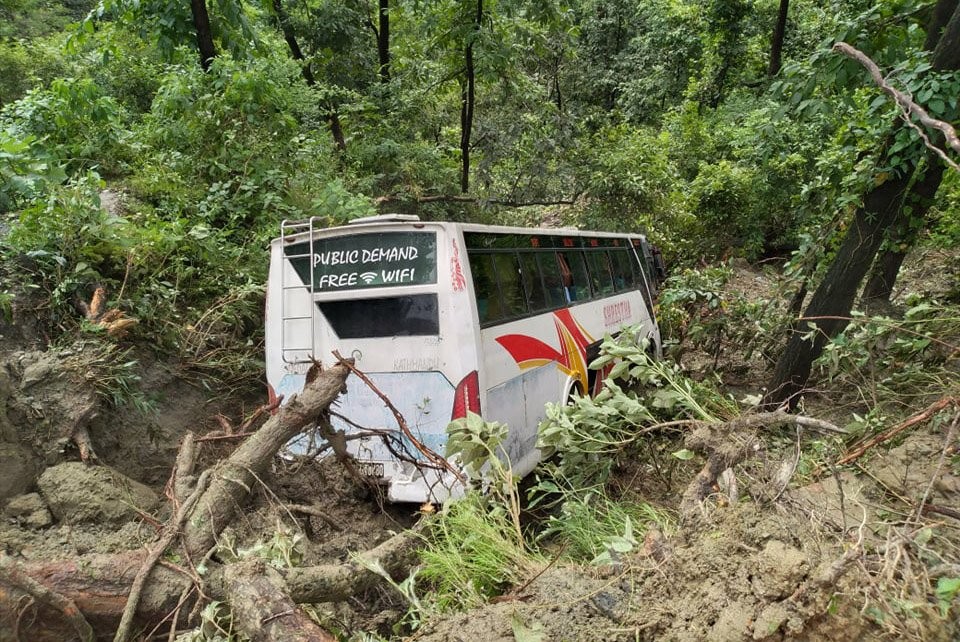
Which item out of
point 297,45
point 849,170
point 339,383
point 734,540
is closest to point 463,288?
point 339,383

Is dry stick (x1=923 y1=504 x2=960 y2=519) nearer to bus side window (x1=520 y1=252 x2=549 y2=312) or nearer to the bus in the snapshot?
the bus

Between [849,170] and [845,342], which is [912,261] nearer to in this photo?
[849,170]

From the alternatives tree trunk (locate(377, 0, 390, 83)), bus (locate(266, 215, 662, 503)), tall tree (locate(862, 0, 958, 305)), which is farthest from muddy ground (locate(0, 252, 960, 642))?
tree trunk (locate(377, 0, 390, 83))

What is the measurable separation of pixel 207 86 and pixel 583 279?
19.0 ft

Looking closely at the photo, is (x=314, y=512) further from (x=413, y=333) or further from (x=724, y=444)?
(x=724, y=444)

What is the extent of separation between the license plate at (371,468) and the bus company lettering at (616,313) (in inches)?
145

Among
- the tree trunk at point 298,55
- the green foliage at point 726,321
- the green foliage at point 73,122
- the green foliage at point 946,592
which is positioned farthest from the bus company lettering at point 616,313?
the green foliage at point 73,122

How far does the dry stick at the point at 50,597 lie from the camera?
2.38 meters

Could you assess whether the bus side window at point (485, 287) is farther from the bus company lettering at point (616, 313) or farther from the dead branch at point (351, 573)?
the bus company lettering at point (616, 313)

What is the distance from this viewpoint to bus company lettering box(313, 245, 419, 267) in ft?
14.6

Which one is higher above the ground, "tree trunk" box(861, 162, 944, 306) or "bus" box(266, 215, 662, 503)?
"tree trunk" box(861, 162, 944, 306)

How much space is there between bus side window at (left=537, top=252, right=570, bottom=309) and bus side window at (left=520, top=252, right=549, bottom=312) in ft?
0.34

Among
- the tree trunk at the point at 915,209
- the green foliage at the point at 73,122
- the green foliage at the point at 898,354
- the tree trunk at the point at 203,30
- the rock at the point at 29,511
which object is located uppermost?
the tree trunk at the point at 203,30

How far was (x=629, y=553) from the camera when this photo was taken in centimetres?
240
